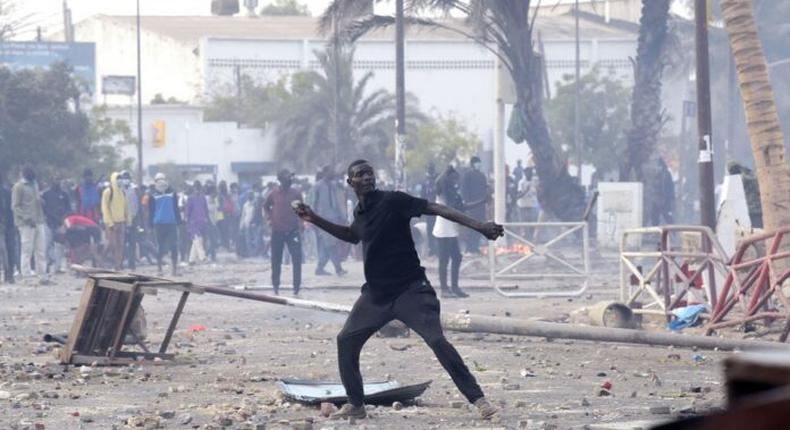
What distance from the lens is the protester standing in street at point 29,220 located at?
24016mm

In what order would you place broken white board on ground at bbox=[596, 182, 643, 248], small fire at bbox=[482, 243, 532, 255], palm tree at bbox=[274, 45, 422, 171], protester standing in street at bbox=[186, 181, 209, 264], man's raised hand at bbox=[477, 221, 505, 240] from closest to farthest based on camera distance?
man's raised hand at bbox=[477, 221, 505, 240] < small fire at bbox=[482, 243, 532, 255] < broken white board on ground at bbox=[596, 182, 643, 248] < protester standing in street at bbox=[186, 181, 209, 264] < palm tree at bbox=[274, 45, 422, 171]

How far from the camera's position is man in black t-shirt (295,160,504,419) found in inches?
321

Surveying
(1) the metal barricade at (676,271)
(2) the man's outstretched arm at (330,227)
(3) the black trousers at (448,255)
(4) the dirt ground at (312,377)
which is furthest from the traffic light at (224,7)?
(2) the man's outstretched arm at (330,227)

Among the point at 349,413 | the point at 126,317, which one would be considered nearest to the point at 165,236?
the point at 126,317

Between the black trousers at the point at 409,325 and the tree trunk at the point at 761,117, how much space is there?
25.4 feet

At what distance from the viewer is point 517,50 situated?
88.2 ft

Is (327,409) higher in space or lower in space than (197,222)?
lower

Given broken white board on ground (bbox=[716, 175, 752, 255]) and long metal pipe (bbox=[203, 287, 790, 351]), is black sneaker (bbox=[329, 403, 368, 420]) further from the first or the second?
broken white board on ground (bbox=[716, 175, 752, 255])

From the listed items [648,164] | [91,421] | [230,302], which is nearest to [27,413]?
[91,421]

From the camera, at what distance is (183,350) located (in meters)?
12.9

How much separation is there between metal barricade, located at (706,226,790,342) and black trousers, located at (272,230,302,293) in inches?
305

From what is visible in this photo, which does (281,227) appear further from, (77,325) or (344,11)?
(344,11)

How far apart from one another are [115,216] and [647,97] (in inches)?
453

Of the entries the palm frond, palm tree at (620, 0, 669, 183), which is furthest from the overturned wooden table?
palm tree at (620, 0, 669, 183)
